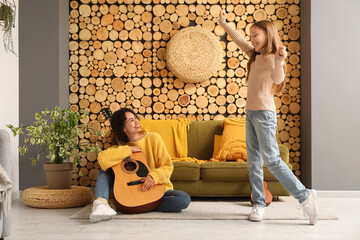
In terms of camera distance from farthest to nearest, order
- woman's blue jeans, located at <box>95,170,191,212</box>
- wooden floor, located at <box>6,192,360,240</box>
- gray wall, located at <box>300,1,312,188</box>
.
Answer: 1. gray wall, located at <box>300,1,312,188</box>
2. woman's blue jeans, located at <box>95,170,191,212</box>
3. wooden floor, located at <box>6,192,360,240</box>

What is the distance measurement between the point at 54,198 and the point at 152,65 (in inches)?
71.1

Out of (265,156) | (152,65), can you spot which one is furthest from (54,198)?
(152,65)

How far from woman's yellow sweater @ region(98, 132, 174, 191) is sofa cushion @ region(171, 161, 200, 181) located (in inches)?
21.4

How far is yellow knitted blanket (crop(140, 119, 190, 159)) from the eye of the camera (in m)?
4.00

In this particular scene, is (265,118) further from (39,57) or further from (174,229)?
(39,57)

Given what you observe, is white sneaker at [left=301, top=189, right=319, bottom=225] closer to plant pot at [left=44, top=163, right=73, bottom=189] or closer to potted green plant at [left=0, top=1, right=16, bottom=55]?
plant pot at [left=44, top=163, right=73, bottom=189]

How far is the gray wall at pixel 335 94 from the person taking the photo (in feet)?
13.1

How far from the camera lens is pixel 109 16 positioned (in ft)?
14.5

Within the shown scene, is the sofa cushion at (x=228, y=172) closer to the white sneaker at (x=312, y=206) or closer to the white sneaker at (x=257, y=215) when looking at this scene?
the white sneaker at (x=257, y=215)

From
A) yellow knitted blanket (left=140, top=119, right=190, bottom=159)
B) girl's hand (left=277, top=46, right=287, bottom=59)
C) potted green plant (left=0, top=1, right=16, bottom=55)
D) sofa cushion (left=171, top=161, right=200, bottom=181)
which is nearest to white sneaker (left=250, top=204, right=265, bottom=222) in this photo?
sofa cushion (left=171, top=161, right=200, bottom=181)

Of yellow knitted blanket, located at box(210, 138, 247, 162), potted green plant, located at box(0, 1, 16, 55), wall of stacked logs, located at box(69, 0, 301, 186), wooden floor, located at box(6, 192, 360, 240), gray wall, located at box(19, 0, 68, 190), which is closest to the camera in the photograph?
wooden floor, located at box(6, 192, 360, 240)

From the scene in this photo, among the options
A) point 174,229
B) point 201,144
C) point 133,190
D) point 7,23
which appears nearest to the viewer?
point 174,229

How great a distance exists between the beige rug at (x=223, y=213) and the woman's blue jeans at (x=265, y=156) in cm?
19

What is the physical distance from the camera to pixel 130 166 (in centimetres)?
297
